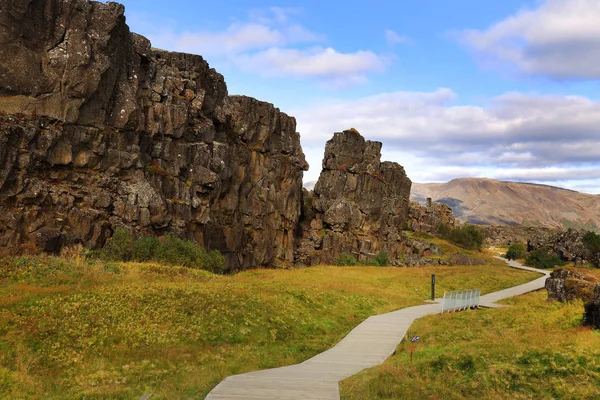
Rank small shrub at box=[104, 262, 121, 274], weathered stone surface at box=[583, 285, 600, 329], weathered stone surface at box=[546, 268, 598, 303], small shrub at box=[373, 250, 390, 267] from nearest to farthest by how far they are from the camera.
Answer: weathered stone surface at box=[583, 285, 600, 329] < weathered stone surface at box=[546, 268, 598, 303] < small shrub at box=[104, 262, 121, 274] < small shrub at box=[373, 250, 390, 267]

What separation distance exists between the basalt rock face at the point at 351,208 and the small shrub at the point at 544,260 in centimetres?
2280

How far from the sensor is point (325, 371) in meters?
16.0

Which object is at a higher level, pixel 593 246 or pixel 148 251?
pixel 593 246

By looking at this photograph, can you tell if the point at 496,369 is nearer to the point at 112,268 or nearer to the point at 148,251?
the point at 112,268

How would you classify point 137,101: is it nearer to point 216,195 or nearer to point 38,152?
point 38,152

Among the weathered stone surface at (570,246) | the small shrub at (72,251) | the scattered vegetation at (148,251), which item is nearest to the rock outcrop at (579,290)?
the scattered vegetation at (148,251)

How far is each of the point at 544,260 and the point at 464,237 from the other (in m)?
27.9

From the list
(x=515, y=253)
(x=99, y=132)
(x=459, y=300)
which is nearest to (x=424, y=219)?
(x=515, y=253)

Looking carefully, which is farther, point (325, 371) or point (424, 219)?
point (424, 219)

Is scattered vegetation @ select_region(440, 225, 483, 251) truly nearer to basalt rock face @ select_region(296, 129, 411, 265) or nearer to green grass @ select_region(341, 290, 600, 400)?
basalt rock face @ select_region(296, 129, 411, 265)

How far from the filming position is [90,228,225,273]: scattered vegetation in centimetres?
3889

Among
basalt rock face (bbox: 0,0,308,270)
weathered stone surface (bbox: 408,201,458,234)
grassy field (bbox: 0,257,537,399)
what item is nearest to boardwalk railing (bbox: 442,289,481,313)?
grassy field (bbox: 0,257,537,399)

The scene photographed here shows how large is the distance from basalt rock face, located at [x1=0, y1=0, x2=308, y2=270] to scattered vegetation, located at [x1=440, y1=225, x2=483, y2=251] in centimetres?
6977

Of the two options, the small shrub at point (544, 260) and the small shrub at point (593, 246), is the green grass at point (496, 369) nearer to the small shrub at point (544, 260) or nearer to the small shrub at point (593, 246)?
the small shrub at point (593, 246)
